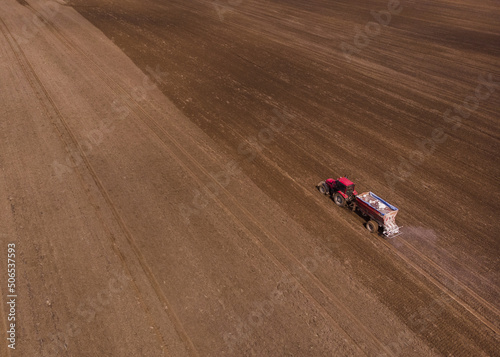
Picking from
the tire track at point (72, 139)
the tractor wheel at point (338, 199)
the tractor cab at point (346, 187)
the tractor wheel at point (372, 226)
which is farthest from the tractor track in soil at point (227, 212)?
the tractor cab at point (346, 187)

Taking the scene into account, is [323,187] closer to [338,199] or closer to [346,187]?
[338,199]

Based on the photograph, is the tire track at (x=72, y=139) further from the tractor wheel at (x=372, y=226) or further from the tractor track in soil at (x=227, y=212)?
the tractor wheel at (x=372, y=226)

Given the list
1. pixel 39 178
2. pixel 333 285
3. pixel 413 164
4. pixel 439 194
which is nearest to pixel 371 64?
pixel 413 164

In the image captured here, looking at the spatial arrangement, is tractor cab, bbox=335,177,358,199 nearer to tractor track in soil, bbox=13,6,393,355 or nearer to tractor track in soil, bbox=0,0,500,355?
tractor track in soil, bbox=0,0,500,355

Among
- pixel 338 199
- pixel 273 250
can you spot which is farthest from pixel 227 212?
pixel 338 199

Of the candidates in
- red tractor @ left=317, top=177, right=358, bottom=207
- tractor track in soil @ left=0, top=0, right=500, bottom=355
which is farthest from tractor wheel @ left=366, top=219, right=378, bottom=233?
red tractor @ left=317, top=177, right=358, bottom=207

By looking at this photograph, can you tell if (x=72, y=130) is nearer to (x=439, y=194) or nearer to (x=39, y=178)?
(x=39, y=178)

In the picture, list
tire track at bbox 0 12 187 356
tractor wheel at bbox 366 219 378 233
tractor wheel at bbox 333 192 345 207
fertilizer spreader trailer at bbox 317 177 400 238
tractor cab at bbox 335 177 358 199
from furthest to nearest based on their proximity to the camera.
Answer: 1. tractor wheel at bbox 333 192 345 207
2. tractor cab at bbox 335 177 358 199
3. tractor wheel at bbox 366 219 378 233
4. fertilizer spreader trailer at bbox 317 177 400 238
5. tire track at bbox 0 12 187 356
